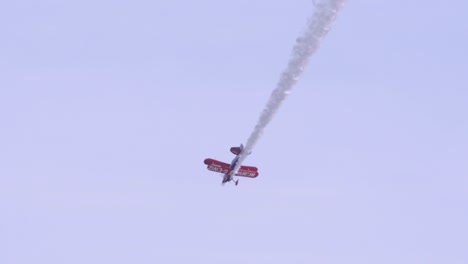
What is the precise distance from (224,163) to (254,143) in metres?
18.4

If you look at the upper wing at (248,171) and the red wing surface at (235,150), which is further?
the upper wing at (248,171)

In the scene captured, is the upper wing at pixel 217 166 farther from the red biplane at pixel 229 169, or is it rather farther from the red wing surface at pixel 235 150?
the red wing surface at pixel 235 150

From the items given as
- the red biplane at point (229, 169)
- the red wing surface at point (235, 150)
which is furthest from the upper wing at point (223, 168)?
the red wing surface at point (235, 150)

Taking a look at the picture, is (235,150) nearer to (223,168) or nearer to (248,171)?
(223,168)

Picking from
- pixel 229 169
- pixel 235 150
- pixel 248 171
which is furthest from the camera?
pixel 248 171

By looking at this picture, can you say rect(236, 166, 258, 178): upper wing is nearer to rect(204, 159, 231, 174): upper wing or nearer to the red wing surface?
rect(204, 159, 231, 174): upper wing

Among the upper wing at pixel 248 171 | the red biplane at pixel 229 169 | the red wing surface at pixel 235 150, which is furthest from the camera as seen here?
the upper wing at pixel 248 171

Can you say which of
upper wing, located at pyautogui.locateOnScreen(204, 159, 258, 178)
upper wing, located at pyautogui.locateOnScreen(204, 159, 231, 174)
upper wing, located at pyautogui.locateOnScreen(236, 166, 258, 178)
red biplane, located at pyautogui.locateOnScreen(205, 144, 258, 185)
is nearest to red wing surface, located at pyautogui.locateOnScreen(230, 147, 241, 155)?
red biplane, located at pyautogui.locateOnScreen(205, 144, 258, 185)

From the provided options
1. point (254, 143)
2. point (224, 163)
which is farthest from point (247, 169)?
point (254, 143)

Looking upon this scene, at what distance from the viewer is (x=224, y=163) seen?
130750 millimetres

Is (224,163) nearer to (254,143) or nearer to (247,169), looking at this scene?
(247,169)

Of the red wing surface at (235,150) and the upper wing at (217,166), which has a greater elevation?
the upper wing at (217,166)

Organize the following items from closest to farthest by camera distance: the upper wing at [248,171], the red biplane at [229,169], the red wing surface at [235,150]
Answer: the red wing surface at [235,150] → the red biplane at [229,169] → the upper wing at [248,171]

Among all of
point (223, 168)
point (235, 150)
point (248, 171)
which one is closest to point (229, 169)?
point (223, 168)
